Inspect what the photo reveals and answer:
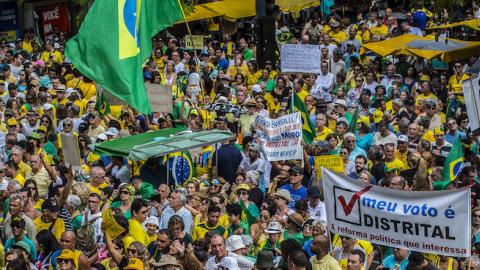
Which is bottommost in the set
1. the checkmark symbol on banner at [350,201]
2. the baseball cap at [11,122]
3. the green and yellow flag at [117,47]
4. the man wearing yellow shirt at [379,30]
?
the baseball cap at [11,122]

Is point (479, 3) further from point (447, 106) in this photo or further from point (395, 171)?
point (395, 171)

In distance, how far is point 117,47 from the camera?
1323 cm

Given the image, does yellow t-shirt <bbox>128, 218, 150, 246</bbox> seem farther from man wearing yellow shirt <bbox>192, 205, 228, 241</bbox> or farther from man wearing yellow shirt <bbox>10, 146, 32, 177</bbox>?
man wearing yellow shirt <bbox>10, 146, 32, 177</bbox>

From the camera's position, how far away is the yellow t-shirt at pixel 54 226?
512 inches

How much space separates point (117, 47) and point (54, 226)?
199cm

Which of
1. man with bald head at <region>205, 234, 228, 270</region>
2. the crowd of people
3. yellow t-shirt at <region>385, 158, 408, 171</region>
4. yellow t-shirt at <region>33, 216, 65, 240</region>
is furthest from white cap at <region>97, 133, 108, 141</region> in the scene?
man with bald head at <region>205, 234, 228, 270</region>

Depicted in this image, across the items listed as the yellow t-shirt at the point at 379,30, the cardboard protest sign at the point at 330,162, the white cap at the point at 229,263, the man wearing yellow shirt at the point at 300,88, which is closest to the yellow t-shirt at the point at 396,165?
the cardboard protest sign at the point at 330,162

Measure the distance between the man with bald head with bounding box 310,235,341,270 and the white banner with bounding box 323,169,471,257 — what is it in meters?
0.28

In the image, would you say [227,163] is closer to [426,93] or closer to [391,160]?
[391,160]

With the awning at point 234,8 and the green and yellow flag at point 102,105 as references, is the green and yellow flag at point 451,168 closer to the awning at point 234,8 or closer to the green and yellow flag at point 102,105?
the green and yellow flag at point 102,105

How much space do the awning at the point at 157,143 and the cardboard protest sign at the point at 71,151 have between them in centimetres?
22

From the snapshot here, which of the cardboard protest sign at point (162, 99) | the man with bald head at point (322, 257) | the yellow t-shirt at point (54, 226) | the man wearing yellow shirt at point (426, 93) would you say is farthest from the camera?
the man wearing yellow shirt at point (426, 93)

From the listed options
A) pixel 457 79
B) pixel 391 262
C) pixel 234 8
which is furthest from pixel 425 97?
pixel 234 8

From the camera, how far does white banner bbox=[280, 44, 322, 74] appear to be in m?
20.7
